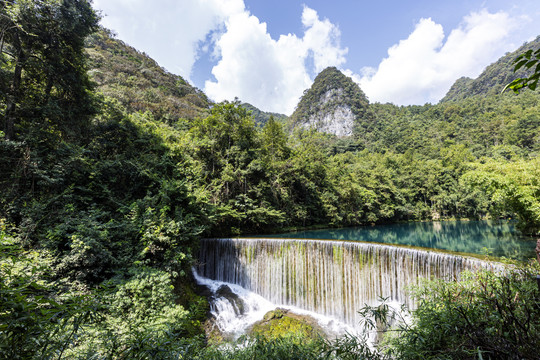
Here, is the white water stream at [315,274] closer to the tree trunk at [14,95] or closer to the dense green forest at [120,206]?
the dense green forest at [120,206]

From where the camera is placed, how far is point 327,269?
8164mm

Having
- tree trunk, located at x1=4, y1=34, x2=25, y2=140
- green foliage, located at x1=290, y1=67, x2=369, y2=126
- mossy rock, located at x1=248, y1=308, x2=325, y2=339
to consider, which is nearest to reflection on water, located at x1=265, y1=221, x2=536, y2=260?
mossy rock, located at x1=248, y1=308, x2=325, y2=339

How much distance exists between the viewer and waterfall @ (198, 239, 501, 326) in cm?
649

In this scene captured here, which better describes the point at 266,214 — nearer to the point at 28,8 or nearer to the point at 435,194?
the point at 28,8

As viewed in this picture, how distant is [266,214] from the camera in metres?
15.0

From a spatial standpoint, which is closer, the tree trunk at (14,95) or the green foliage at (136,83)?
the tree trunk at (14,95)

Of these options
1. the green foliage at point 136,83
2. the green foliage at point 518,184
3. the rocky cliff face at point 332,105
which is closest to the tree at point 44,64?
the green foliage at point 136,83

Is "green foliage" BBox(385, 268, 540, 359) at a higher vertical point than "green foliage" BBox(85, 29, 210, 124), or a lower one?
lower

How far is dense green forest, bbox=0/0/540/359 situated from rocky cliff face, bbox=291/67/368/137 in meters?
64.8

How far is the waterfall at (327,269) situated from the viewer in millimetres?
6492

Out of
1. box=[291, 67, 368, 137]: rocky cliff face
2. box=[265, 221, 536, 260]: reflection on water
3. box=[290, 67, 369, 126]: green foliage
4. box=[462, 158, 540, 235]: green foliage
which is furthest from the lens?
box=[290, 67, 369, 126]: green foliage

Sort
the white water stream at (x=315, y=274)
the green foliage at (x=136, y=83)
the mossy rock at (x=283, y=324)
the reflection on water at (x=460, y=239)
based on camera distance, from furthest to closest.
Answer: the green foliage at (x=136, y=83) → the reflection on water at (x=460, y=239) → the mossy rock at (x=283, y=324) → the white water stream at (x=315, y=274)

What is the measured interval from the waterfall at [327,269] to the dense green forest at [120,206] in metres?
1.98

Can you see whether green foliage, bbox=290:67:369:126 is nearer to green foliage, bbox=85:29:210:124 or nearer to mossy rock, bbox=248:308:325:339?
green foliage, bbox=85:29:210:124
